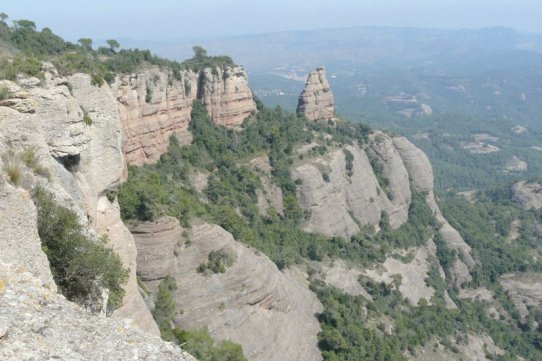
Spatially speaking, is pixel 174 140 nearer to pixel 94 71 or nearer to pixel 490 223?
pixel 94 71

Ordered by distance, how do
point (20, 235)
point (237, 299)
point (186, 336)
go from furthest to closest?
point (237, 299)
point (186, 336)
point (20, 235)

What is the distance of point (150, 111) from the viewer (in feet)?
147

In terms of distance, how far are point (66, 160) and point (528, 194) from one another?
86.7 m

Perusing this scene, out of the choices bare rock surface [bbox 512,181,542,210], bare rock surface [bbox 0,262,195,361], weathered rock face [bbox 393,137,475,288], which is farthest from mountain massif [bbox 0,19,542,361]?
bare rock surface [bbox 512,181,542,210]

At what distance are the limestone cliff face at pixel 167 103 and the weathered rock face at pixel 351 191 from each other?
1022 centimetres

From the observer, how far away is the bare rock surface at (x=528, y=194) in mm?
85812

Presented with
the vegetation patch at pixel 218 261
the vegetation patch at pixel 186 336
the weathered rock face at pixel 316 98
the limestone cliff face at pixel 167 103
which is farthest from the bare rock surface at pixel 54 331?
the weathered rock face at pixel 316 98

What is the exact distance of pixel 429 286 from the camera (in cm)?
5612

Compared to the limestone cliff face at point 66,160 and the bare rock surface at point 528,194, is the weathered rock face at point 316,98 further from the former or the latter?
the limestone cliff face at point 66,160

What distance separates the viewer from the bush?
13.7 metres

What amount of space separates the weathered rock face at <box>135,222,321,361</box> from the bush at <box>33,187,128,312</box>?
48.1ft

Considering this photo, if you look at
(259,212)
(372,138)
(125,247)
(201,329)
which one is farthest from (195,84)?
(125,247)

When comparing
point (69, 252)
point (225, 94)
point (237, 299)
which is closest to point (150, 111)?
point (225, 94)

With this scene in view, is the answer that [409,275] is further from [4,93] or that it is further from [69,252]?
[4,93]
